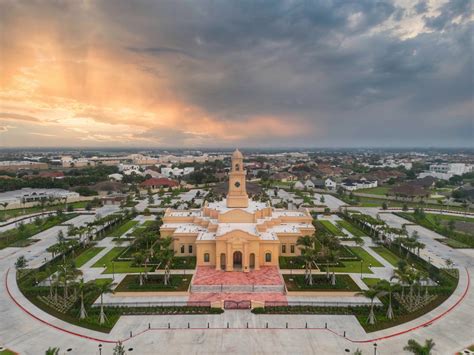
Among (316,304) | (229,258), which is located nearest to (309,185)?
(229,258)

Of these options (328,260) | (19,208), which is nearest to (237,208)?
(328,260)

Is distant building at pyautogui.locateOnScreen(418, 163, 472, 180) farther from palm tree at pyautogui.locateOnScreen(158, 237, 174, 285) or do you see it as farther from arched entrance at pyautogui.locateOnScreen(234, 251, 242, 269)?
palm tree at pyautogui.locateOnScreen(158, 237, 174, 285)

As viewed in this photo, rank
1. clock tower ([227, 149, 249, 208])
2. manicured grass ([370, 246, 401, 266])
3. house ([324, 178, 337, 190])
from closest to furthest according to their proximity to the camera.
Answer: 1. manicured grass ([370, 246, 401, 266])
2. clock tower ([227, 149, 249, 208])
3. house ([324, 178, 337, 190])

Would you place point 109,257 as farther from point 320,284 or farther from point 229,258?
point 320,284

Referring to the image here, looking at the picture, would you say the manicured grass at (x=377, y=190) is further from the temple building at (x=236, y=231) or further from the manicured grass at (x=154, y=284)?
the manicured grass at (x=154, y=284)

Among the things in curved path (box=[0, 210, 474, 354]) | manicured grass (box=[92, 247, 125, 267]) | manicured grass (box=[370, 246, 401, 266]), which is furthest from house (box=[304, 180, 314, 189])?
curved path (box=[0, 210, 474, 354])

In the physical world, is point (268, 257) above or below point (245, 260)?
below

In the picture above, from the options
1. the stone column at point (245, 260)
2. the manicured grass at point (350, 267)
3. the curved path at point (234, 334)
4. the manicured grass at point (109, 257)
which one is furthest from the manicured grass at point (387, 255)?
the manicured grass at point (109, 257)
